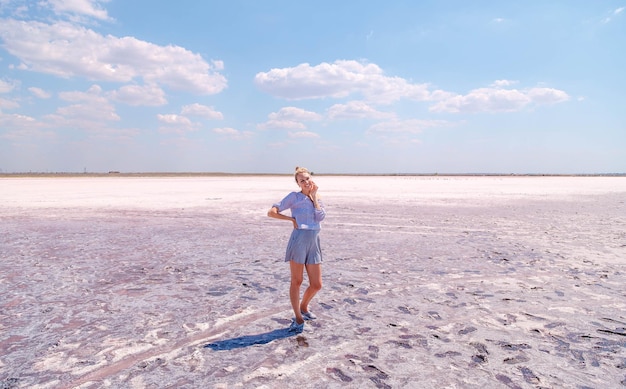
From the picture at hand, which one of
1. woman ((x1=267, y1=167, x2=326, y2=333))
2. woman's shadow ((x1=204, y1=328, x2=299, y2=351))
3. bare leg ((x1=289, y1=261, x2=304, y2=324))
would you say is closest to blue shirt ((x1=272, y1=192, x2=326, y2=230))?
woman ((x1=267, y1=167, x2=326, y2=333))

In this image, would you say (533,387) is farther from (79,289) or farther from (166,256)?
(166,256)

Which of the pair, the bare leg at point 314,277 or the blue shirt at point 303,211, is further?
the bare leg at point 314,277

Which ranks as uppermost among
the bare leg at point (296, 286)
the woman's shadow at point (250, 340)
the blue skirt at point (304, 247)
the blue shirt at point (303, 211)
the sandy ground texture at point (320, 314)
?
the blue shirt at point (303, 211)

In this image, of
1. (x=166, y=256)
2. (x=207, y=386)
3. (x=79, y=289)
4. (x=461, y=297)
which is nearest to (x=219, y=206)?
(x=166, y=256)

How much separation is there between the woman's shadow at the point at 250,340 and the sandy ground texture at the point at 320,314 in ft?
0.08

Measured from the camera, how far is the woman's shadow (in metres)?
4.60

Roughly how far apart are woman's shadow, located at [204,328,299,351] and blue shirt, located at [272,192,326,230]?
4.42ft

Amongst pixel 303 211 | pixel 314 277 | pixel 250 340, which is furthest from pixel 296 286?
pixel 303 211

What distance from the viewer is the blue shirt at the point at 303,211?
487cm

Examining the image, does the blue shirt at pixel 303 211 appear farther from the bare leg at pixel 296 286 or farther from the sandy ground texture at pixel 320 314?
the sandy ground texture at pixel 320 314

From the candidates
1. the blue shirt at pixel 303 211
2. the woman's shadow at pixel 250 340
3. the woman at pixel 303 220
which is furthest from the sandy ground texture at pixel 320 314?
the blue shirt at pixel 303 211

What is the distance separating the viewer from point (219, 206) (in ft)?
72.1

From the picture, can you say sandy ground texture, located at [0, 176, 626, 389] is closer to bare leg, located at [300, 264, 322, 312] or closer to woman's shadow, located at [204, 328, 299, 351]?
woman's shadow, located at [204, 328, 299, 351]

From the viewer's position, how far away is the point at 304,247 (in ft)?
16.1
